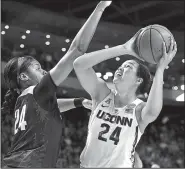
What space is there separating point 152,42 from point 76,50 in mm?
674

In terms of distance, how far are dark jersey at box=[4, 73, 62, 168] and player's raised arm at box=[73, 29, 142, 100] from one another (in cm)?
28

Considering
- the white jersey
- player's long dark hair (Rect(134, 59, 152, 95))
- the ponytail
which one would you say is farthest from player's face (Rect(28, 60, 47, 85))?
player's long dark hair (Rect(134, 59, 152, 95))

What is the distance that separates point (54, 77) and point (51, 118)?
340mm

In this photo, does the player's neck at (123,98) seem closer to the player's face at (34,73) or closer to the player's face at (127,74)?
the player's face at (127,74)

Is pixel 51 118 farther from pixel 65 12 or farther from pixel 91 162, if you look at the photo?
pixel 65 12

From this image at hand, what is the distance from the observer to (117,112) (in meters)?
3.14

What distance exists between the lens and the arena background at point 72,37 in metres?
13.1

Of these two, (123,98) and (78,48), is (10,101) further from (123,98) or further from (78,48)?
(123,98)

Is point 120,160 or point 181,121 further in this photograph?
point 181,121

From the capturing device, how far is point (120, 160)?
300 cm

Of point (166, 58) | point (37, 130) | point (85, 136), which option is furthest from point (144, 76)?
point (85, 136)

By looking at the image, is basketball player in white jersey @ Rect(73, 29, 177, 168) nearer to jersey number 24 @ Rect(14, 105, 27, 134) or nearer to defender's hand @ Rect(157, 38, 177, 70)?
defender's hand @ Rect(157, 38, 177, 70)

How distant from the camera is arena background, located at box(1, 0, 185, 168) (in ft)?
43.1

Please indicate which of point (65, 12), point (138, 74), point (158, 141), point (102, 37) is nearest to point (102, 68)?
point (102, 37)
